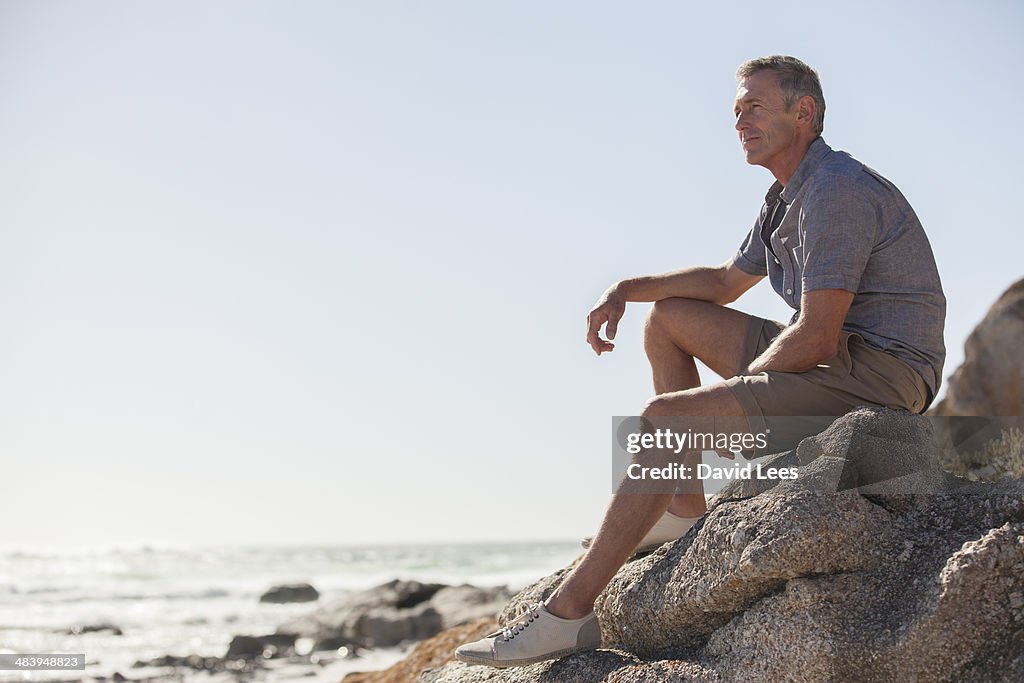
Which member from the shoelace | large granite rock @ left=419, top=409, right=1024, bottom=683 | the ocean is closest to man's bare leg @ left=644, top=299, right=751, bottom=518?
large granite rock @ left=419, top=409, right=1024, bottom=683

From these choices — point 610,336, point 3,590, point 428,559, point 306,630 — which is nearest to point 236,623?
point 306,630

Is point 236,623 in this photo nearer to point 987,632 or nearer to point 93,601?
point 93,601

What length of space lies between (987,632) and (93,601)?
27.8 metres

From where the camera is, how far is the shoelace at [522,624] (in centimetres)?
394

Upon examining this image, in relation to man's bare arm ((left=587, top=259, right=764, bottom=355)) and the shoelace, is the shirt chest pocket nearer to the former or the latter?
man's bare arm ((left=587, top=259, right=764, bottom=355))

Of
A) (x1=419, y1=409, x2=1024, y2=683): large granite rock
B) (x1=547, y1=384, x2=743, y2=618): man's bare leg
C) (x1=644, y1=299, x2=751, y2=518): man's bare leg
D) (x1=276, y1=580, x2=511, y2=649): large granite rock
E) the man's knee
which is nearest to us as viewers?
(x1=419, y1=409, x2=1024, y2=683): large granite rock

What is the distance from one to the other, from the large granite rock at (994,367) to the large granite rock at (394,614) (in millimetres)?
8074

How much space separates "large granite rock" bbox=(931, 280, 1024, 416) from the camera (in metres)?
15.6

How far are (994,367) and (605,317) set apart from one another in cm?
1331

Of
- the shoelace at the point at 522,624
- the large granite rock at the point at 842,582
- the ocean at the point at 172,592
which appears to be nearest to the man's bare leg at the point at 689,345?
the large granite rock at the point at 842,582

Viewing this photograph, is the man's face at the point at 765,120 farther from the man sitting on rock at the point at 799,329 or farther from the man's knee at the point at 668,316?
the man's knee at the point at 668,316

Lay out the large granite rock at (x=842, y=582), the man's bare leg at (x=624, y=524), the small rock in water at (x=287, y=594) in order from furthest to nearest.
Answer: the small rock in water at (x=287, y=594) < the man's bare leg at (x=624, y=524) < the large granite rock at (x=842, y=582)

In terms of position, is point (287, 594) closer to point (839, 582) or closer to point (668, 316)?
point (668, 316)

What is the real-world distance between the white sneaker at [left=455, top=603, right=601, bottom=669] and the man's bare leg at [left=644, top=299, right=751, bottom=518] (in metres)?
0.73
